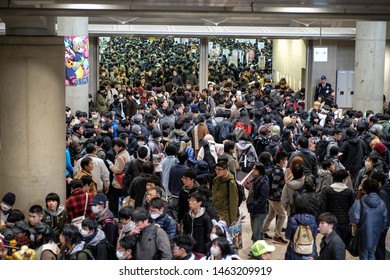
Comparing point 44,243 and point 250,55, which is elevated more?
point 250,55

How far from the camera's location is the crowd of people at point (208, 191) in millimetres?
9055

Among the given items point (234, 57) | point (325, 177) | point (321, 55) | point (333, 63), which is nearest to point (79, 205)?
point (325, 177)

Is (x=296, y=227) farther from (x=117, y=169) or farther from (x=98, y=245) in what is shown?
(x=117, y=169)

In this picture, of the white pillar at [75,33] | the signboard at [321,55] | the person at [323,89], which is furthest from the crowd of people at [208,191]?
the signboard at [321,55]

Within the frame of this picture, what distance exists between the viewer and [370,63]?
80.2 feet

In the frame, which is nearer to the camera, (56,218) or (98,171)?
(56,218)

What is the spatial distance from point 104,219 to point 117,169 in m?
3.30

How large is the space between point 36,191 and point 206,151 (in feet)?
9.96

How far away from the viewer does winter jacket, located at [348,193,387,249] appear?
435 inches

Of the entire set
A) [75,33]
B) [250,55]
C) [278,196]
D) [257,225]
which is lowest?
[257,225]

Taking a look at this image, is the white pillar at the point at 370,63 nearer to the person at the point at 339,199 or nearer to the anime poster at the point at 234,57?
the anime poster at the point at 234,57

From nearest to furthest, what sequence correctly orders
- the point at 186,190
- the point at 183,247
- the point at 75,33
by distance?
the point at 183,247 → the point at 186,190 → the point at 75,33

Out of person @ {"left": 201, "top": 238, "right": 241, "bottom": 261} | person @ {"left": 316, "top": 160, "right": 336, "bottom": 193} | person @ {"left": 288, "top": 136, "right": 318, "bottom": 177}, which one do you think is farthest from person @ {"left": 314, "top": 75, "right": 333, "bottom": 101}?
person @ {"left": 201, "top": 238, "right": 241, "bottom": 261}

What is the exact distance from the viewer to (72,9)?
40.5 feet
